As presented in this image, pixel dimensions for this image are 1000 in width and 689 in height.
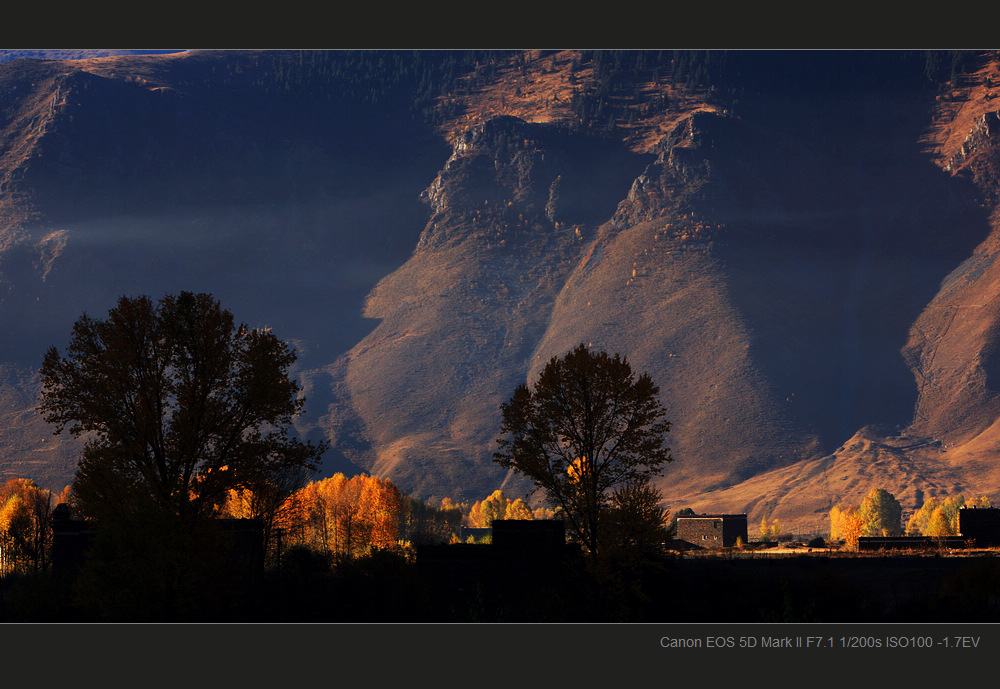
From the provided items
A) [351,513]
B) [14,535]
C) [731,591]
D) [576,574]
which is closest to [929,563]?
[731,591]

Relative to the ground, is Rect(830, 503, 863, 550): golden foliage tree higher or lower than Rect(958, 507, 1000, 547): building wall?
higher

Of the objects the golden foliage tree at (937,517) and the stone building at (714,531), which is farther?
the golden foliage tree at (937,517)

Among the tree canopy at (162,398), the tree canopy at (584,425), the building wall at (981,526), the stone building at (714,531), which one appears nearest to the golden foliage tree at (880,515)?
the stone building at (714,531)

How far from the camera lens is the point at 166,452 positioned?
129ft

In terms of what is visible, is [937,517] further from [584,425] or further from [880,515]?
[584,425]

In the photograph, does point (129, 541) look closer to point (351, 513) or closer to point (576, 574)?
point (576, 574)

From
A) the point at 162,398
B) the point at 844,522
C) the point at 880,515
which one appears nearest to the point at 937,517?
the point at 880,515

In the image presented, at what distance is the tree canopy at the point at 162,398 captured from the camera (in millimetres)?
38062

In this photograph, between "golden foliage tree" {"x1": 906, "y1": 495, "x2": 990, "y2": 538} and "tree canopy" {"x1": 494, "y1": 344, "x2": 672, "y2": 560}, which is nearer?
"tree canopy" {"x1": 494, "y1": 344, "x2": 672, "y2": 560}

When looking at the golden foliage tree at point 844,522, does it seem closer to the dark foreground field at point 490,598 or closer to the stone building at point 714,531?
the stone building at point 714,531

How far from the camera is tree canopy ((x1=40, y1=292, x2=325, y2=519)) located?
38.1 m

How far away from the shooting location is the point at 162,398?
4000 cm

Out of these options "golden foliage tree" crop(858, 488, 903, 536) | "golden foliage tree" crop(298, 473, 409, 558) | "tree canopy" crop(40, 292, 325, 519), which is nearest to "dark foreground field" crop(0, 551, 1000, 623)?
"tree canopy" crop(40, 292, 325, 519)

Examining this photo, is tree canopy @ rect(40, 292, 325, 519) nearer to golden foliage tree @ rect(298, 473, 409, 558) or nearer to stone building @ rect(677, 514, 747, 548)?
golden foliage tree @ rect(298, 473, 409, 558)
